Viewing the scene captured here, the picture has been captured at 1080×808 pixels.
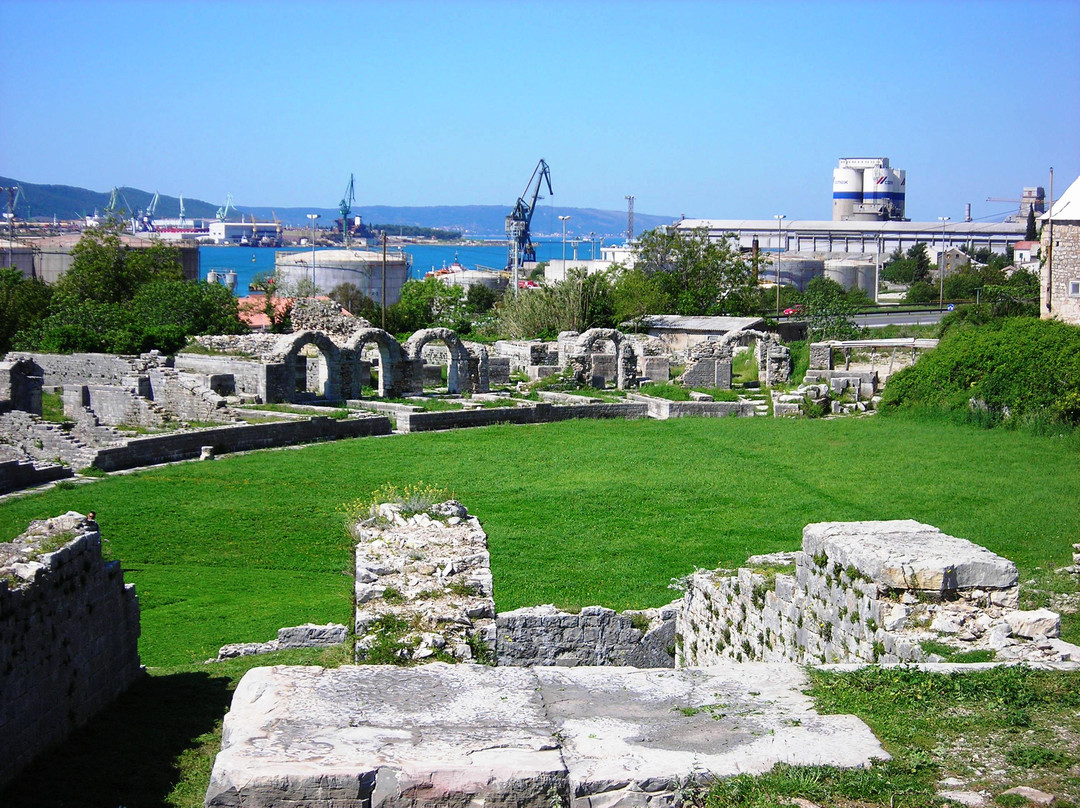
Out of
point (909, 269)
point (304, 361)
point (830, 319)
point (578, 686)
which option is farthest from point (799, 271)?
point (578, 686)

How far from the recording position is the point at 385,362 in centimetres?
3025

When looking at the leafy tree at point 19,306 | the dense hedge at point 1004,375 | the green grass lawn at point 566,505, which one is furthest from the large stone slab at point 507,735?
the leafy tree at point 19,306

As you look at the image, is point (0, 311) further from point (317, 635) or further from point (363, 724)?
point (363, 724)

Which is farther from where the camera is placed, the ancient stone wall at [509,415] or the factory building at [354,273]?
the factory building at [354,273]

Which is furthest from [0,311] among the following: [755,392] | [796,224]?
[796,224]

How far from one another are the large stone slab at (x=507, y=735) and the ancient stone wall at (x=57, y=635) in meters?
2.42

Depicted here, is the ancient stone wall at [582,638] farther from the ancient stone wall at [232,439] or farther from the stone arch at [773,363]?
the stone arch at [773,363]

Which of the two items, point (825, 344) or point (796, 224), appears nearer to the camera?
point (825, 344)

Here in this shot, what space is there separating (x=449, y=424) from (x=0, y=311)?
23345mm

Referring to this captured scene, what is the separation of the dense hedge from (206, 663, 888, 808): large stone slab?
64.2ft

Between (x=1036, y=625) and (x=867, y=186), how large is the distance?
501ft

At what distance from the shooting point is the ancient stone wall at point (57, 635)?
7.18 m

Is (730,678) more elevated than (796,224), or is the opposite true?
(796,224)

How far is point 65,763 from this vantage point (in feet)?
24.4
